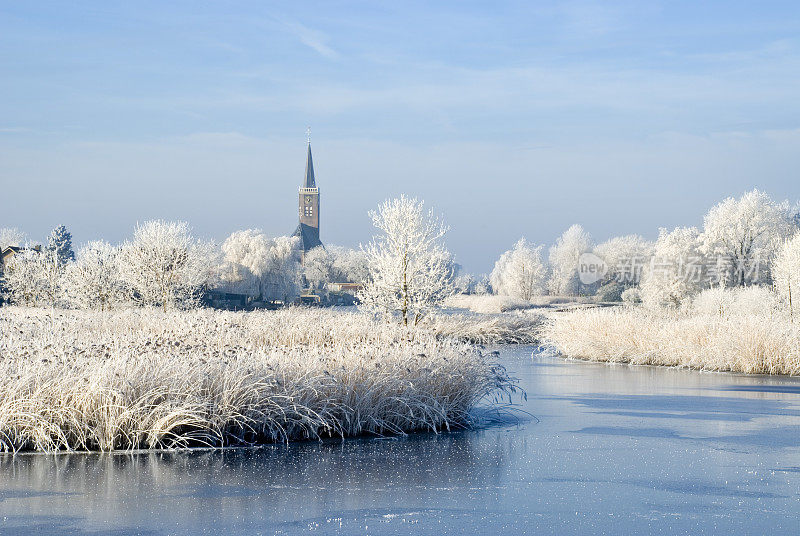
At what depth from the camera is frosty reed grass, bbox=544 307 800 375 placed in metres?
15.9

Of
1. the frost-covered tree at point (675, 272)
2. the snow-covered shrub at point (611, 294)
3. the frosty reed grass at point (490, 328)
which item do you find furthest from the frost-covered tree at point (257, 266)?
the frosty reed grass at point (490, 328)

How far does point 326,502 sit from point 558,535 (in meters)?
1.70

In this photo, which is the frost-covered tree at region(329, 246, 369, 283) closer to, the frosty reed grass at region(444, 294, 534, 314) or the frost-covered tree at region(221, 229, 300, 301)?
the frost-covered tree at region(221, 229, 300, 301)

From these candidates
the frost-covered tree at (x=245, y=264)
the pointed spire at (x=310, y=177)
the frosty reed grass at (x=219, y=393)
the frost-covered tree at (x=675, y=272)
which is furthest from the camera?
the pointed spire at (x=310, y=177)

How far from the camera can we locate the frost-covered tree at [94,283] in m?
29.8

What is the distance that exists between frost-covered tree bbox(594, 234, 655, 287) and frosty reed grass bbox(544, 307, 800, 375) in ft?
130

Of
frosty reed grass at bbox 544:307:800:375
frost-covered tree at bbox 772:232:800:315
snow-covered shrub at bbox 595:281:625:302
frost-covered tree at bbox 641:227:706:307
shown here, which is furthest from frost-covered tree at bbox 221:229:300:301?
frosty reed grass at bbox 544:307:800:375

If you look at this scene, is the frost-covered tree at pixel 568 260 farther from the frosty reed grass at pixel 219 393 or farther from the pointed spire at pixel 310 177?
the pointed spire at pixel 310 177

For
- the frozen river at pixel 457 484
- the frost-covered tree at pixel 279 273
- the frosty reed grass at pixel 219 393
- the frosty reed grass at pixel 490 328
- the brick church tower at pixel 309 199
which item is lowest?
the frozen river at pixel 457 484

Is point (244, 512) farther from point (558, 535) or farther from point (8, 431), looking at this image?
point (8, 431)

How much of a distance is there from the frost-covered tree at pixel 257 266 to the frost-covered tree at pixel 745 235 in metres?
28.7

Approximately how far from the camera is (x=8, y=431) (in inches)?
307

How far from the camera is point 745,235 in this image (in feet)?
137

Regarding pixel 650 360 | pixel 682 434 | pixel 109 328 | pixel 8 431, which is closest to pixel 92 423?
pixel 8 431
